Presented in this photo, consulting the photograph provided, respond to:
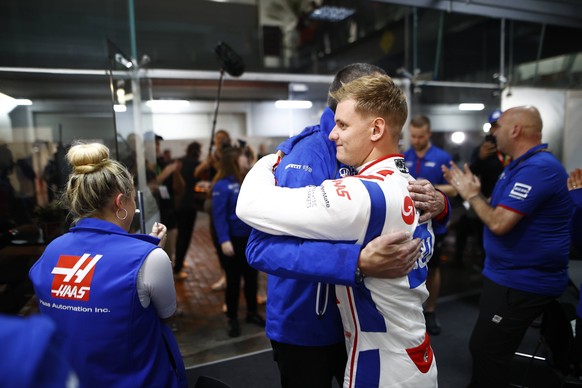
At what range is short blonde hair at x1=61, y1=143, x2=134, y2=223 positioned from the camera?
4.31 ft

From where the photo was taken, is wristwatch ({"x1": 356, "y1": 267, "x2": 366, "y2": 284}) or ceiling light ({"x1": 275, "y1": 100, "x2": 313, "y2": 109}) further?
ceiling light ({"x1": 275, "y1": 100, "x2": 313, "y2": 109})

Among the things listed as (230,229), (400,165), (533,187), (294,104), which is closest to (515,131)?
(533,187)

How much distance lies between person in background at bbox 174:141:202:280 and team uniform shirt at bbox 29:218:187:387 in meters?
3.55

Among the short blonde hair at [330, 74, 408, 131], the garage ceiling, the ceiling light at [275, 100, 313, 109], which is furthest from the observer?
the ceiling light at [275, 100, 313, 109]

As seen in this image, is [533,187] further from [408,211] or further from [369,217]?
[369,217]

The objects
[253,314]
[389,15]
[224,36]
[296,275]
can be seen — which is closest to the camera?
[296,275]

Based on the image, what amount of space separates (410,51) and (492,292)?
3.31 m

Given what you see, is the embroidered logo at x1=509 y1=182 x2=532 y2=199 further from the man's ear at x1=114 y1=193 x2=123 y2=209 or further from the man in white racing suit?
the man's ear at x1=114 y1=193 x2=123 y2=209

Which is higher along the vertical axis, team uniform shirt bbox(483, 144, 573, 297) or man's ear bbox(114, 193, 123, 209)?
man's ear bbox(114, 193, 123, 209)

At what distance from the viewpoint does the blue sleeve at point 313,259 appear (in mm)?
963

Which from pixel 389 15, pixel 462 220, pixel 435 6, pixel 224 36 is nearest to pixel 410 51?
pixel 435 6

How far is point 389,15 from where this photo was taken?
6824 millimetres

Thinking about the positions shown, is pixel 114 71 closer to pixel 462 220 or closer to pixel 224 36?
pixel 462 220

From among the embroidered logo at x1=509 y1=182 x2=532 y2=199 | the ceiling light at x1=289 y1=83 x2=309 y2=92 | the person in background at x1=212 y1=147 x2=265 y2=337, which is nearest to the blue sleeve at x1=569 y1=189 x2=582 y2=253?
the embroidered logo at x1=509 y1=182 x2=532 y2=199
